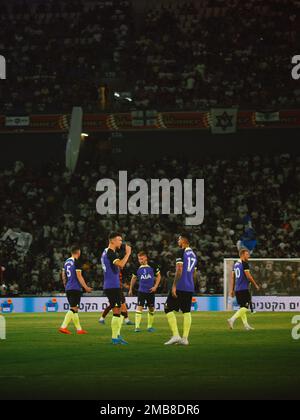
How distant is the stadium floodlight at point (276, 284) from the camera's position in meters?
33.0

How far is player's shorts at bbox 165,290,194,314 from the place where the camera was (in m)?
18.5

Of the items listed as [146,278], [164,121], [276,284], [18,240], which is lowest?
[276,284]

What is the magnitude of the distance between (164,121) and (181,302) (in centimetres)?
2297

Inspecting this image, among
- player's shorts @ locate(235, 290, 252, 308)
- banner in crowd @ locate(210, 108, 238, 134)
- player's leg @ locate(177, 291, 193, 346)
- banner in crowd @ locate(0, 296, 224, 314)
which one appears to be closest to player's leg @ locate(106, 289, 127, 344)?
player's leg @ locate(177, 291, 193, 346)

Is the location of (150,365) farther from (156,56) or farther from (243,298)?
(156,56)

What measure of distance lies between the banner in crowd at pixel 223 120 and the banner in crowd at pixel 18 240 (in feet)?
32.1

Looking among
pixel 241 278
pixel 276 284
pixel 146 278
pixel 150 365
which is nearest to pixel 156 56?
pixel 276 284

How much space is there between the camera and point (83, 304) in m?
34.4

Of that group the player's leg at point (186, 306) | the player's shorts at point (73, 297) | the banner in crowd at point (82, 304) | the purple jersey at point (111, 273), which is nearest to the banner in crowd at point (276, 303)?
the banner in crowd at point (82, 304)

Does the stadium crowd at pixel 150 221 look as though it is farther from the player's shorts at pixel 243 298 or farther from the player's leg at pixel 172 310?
the player's leg at pixel 172 310

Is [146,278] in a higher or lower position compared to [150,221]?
lower

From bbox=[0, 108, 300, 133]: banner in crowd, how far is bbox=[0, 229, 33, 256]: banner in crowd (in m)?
6.36

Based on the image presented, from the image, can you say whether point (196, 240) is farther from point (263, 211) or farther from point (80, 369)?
point (80, 369)

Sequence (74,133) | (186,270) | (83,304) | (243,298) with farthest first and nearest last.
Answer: (74,133) → (83,304) → (243,298) → (186,270)
